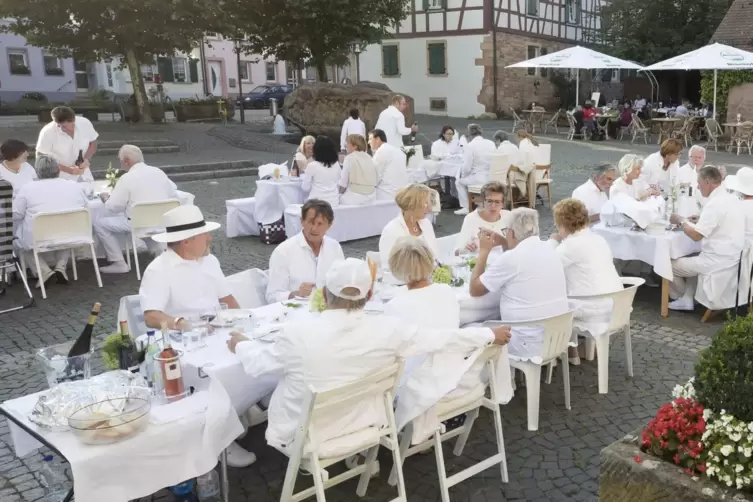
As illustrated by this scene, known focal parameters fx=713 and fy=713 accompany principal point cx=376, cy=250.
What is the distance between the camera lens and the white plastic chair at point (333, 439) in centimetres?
308

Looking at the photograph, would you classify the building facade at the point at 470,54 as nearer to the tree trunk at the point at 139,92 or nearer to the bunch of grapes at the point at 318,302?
the tree trunk at the point at 139,92

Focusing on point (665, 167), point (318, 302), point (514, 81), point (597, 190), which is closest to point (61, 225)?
point (318, 302)

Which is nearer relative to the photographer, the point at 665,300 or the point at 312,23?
the point at 665,300

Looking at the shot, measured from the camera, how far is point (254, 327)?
161 inches

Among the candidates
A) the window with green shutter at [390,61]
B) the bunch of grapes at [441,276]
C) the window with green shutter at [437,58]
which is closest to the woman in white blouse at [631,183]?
the bunch of grapes at [441,276]

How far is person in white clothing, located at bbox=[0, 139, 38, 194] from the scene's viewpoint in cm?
802

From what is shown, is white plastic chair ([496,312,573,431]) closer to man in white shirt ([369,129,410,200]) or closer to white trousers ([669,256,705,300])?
white trousers ([669,256,705,300])

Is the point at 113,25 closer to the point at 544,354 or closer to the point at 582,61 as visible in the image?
the point at 582,61

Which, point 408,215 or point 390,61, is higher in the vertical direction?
point 390,61

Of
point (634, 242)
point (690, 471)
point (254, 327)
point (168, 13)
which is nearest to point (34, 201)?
point (254, 327)

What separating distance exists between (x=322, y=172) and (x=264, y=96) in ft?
Result: 93.7

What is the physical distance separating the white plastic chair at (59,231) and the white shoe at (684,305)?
6.06 metres

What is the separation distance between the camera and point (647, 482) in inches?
112

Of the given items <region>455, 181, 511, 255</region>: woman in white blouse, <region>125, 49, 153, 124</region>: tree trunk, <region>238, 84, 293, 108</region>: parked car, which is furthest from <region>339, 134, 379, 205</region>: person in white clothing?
<region>238, 84, 293, 108</region>: parked car
